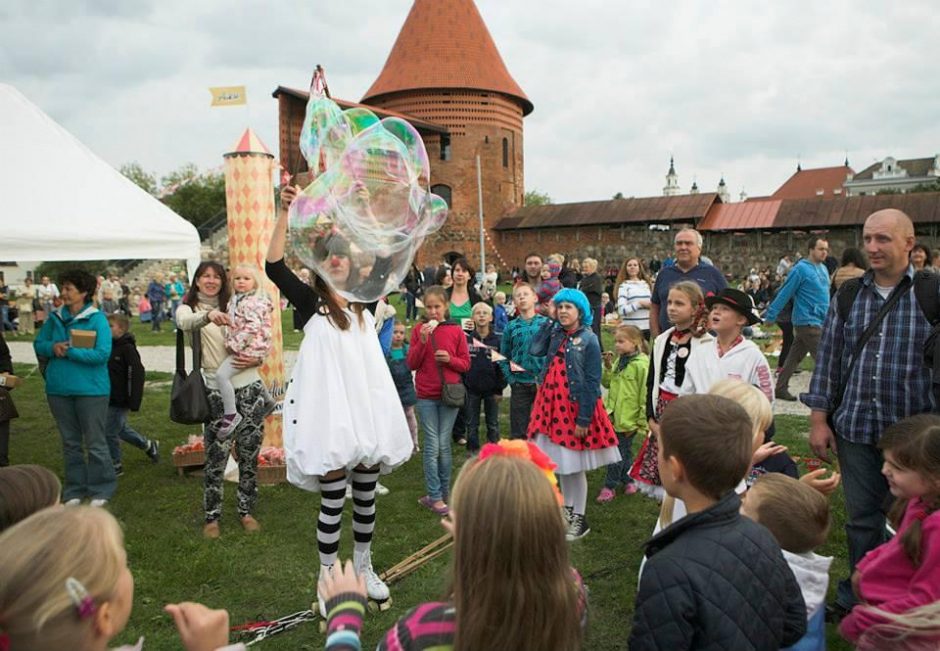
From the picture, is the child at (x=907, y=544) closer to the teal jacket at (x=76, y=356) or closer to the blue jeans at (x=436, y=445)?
the blue jeans at (x=436, y=445)

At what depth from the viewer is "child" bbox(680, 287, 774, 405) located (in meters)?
3.89

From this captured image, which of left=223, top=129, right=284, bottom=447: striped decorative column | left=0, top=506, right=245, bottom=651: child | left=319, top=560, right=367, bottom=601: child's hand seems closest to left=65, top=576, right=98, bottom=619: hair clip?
left=0, top=506, right=245, bottom=651: child

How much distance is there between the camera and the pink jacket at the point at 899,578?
2.18 m

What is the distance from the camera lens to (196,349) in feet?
15.5

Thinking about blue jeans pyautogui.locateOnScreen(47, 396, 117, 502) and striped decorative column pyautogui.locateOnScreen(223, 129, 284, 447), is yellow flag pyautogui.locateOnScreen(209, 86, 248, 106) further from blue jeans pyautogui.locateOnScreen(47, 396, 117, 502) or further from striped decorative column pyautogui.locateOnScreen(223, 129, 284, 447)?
blue jeans pyautogui.locateOnScreen(47, 396, 117, 502)

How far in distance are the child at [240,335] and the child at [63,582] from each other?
319 centimetres

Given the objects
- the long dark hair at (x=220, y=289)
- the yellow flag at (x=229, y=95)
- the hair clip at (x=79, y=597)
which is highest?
the yellow flag at (x=229, y=95)

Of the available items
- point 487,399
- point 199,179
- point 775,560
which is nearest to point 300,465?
point 775,560

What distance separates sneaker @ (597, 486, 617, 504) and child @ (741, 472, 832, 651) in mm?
2793

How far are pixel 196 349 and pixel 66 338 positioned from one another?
4.32ft

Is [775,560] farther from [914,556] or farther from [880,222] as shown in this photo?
[880,222]

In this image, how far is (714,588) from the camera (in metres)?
1.80

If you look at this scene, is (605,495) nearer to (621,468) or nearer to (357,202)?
(621,468)

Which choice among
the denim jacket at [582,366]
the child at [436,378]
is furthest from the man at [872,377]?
the child at [436,378]
